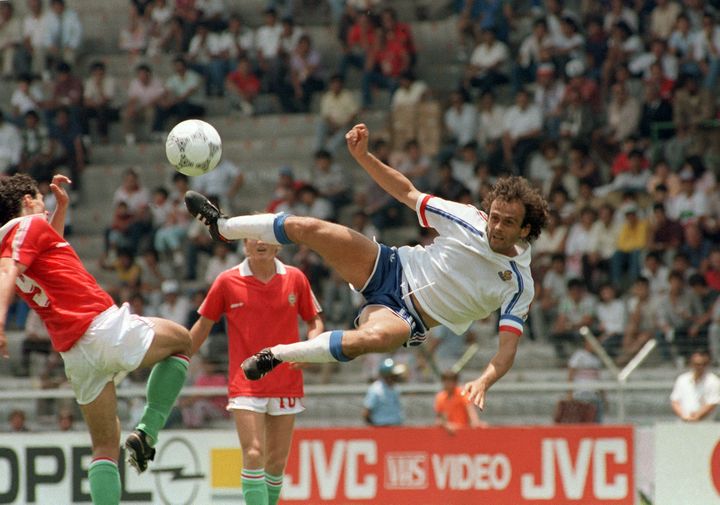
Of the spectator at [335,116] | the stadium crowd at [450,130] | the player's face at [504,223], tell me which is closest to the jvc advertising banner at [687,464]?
the stadium crowd at [450,130]

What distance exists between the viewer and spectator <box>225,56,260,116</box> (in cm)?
2077

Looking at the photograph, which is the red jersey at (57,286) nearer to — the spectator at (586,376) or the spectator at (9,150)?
the spectator at (586,376)

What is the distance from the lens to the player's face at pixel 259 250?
1010cm

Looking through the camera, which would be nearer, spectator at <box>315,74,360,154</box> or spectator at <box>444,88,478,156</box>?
spectator at <box>444,88,478,156</box>

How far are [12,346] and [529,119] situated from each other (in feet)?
24.8

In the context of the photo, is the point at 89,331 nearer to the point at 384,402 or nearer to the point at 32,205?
the point at 32,205

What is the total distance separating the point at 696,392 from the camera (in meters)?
12.9

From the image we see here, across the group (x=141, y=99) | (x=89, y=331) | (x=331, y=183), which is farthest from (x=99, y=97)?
(x=89, y=331)

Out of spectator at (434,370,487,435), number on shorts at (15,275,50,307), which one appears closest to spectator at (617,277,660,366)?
spectator at (434,370,487,435)

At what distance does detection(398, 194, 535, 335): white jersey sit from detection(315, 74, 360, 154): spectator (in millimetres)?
10963

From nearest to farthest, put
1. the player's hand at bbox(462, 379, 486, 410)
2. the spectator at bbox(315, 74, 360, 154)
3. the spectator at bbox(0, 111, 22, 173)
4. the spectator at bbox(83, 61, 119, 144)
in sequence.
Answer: the player's hand at bbox(462, 379, 486, 410)
the spectator at bbox(315, 74, 360, 154)
the spectator at bbox(0, 111, 22, 173)
the spectator at bbox(83, 61, 119, 144)

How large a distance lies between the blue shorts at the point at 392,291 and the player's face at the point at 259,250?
5.18ft

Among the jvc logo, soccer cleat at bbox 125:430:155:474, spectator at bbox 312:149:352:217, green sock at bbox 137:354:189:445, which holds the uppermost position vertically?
spectator at bbox 312:149:352:217

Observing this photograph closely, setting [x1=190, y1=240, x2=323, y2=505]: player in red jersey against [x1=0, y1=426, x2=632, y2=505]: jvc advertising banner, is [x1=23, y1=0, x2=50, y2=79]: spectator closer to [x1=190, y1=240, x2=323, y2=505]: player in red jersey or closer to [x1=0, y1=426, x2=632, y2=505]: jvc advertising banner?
[x1=0, y1=426, x2=632, y2=505]: jvc advertising banner
